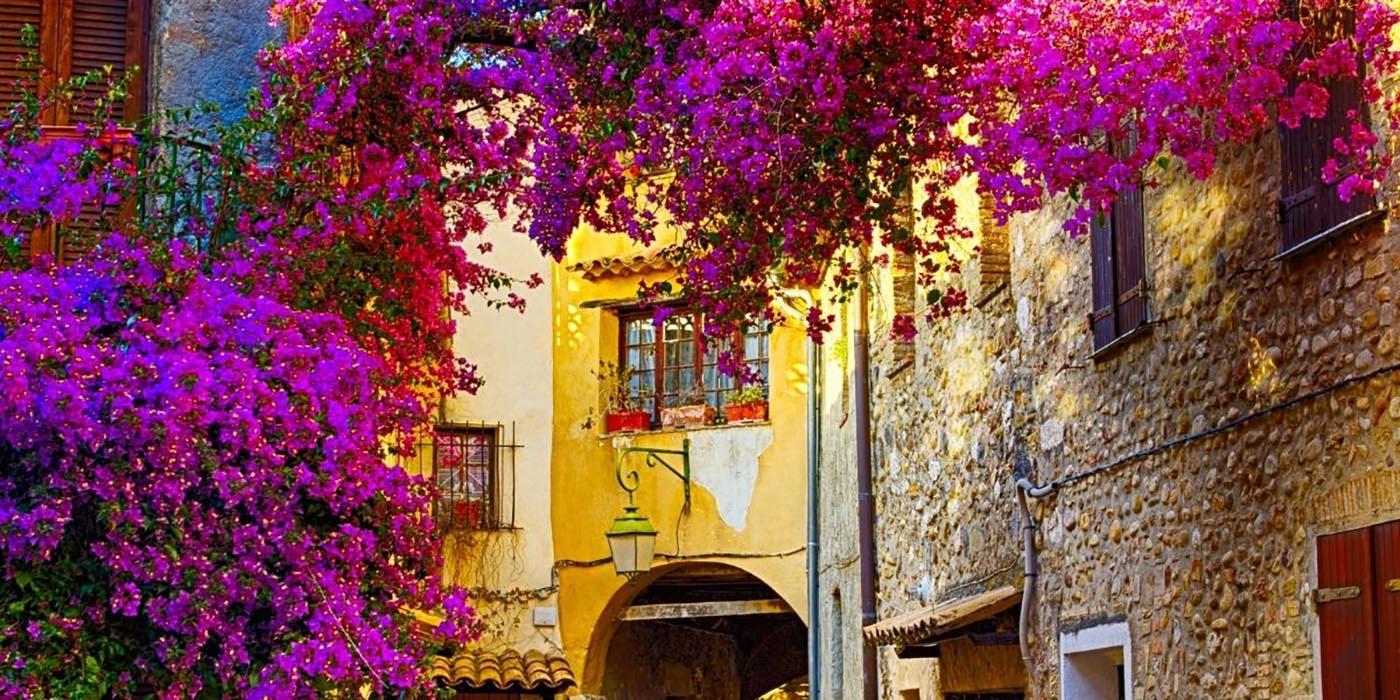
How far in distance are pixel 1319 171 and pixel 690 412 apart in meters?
14.3

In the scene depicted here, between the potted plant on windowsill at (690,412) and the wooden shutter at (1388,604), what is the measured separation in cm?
1454

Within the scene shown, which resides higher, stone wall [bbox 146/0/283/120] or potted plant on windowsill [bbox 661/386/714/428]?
stone wall [bbox 146/0/283/120]

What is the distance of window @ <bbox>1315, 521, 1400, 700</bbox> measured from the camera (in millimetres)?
7285

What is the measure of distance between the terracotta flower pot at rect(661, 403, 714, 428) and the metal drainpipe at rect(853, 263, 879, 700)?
4870mm

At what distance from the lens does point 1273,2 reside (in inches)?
283

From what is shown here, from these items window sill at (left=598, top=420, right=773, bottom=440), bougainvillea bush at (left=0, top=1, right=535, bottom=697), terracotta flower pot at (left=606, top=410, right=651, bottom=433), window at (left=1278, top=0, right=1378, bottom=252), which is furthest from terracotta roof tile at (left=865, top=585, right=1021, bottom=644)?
terracotta flower pot at (left=606, top=410, right=651, bottom=433)

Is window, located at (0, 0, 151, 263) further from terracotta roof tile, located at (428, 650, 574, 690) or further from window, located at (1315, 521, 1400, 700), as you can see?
terracotta roof tile, located at (428, 650, 574, 690)

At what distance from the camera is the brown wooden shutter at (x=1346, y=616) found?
745 cm

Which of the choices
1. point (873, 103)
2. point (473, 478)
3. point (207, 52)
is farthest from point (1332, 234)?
point (473, 478)

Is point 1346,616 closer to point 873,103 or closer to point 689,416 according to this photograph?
point 873,103

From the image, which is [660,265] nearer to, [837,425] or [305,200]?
[837,425]

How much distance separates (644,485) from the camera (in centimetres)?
2181

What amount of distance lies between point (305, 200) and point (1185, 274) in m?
4.05

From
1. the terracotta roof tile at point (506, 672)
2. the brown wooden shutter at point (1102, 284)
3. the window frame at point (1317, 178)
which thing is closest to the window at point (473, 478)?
the terracotta roof tile at point (506, 672)
